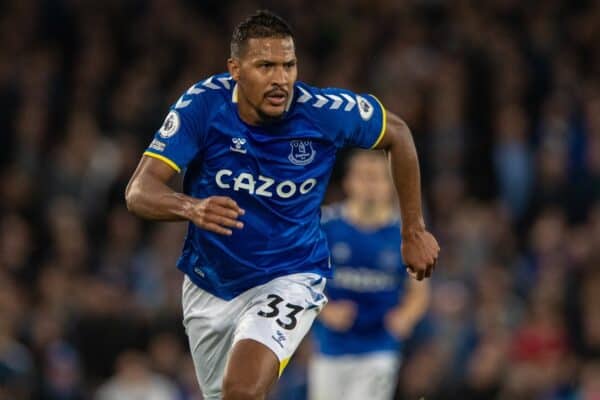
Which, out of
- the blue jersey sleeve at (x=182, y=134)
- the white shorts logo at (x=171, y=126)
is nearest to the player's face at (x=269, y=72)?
the blue jersey sleeve at (x=182, y=134)

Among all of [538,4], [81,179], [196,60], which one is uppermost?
[538,4]

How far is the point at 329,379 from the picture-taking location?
9.95 metres

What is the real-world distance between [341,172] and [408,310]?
391cm

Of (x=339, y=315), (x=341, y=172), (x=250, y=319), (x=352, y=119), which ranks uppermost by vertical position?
(x=352, y=119)

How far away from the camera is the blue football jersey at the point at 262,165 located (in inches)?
254

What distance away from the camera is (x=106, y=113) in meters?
14.4

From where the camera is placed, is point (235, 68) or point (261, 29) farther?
point (235, 68)

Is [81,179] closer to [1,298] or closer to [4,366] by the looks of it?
[1,298]

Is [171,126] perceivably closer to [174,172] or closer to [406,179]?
[174,172]

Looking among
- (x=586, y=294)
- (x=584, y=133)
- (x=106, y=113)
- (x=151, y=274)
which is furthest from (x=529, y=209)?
(x=106, y=113)

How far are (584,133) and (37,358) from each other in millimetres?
5333

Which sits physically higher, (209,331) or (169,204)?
(169,204)

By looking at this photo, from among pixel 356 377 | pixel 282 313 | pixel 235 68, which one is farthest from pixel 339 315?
pixel 235 68

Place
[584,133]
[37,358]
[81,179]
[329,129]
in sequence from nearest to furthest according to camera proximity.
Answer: [329,129]
[37,358]
[584,133]
[81,179]
